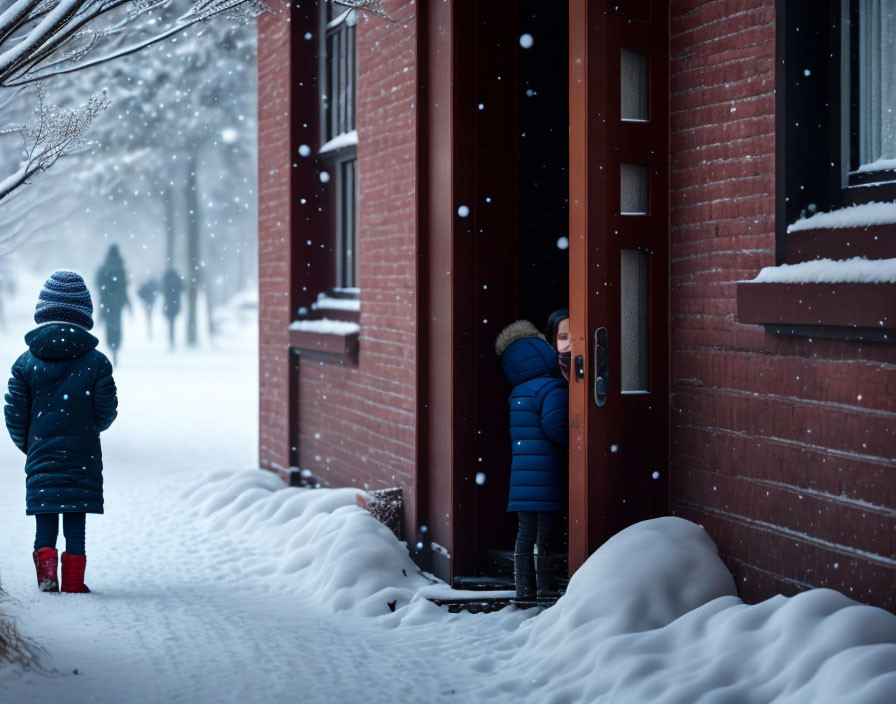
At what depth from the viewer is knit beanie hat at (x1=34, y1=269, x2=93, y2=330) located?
6.44 metres

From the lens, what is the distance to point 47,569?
6312mm

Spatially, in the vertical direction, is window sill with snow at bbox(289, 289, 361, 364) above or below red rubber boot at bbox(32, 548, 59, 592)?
above

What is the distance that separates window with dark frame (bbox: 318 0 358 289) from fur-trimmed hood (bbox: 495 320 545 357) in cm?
279

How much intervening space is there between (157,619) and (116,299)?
17.1m

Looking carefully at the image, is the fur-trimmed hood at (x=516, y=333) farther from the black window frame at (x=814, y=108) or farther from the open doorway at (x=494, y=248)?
the black window frame at (x=814, y=108)

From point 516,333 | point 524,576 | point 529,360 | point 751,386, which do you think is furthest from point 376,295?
point 751,386

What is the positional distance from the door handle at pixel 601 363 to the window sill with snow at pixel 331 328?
3120 mm

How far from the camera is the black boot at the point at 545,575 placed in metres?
5.91

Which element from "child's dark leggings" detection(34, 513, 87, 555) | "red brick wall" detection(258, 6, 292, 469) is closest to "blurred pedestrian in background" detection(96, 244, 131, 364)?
"red brick wall" detection(258, 6, 292, 469)

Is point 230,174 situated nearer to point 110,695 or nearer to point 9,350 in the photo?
point 9,350

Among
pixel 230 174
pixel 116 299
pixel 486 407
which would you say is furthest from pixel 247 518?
pixel 230 174

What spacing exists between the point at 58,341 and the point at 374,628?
2394mm

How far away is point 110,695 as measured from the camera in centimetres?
437

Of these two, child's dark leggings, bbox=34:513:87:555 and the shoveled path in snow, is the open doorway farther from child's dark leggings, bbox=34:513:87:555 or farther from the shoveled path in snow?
child's dark leggings, bbox=34:513:87:555
